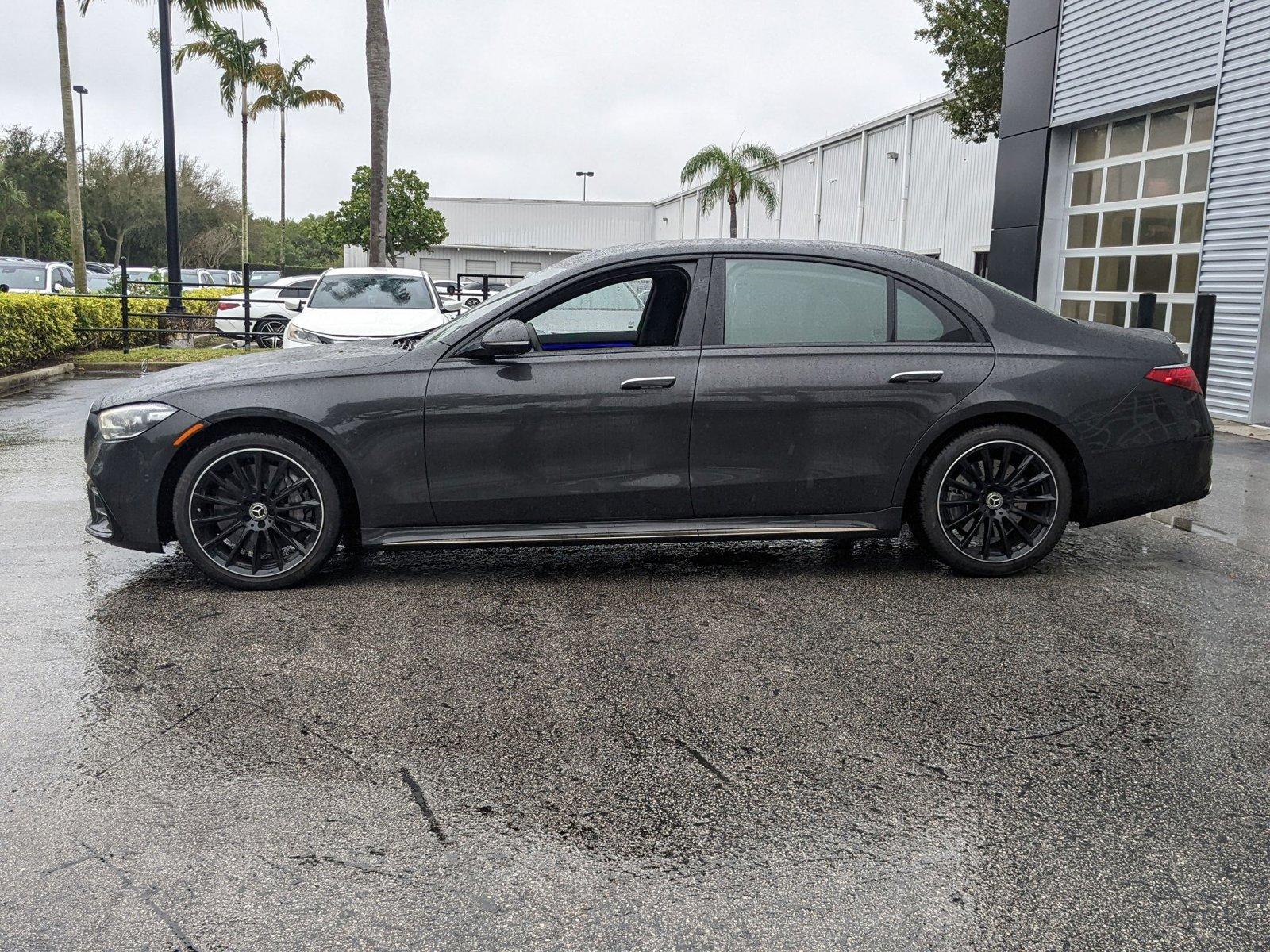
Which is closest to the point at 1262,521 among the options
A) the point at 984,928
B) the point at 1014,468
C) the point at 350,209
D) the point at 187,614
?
the point at 1014,468

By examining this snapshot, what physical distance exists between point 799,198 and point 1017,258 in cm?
2586

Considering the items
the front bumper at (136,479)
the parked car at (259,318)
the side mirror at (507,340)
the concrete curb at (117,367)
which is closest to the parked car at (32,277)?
the parked car at (259,318)

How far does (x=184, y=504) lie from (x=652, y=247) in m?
2.43

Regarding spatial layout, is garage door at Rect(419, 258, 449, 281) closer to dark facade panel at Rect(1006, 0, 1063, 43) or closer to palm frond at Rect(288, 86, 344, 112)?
palm frond at Rect(288, 86, 344, 112)

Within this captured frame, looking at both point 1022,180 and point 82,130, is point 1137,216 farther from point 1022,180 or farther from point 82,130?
point 82,130

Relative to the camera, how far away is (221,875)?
2705 millimetres

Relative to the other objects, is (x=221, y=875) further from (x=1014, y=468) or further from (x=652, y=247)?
(x=1014, y=468)

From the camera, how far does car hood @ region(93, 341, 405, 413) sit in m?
5.12

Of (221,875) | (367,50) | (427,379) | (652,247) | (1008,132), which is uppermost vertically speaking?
(367,50)

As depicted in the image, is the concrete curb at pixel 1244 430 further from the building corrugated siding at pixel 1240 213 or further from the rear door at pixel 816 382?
the rear door at pixel 816 382

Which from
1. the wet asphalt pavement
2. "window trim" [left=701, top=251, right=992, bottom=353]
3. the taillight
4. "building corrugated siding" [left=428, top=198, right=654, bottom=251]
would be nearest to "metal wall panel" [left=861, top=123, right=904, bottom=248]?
the taillight

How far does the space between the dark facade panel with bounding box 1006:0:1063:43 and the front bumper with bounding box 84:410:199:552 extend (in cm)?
1401

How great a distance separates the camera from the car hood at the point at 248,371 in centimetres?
512

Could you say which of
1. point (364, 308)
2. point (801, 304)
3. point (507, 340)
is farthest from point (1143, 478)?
point (364, 308)
